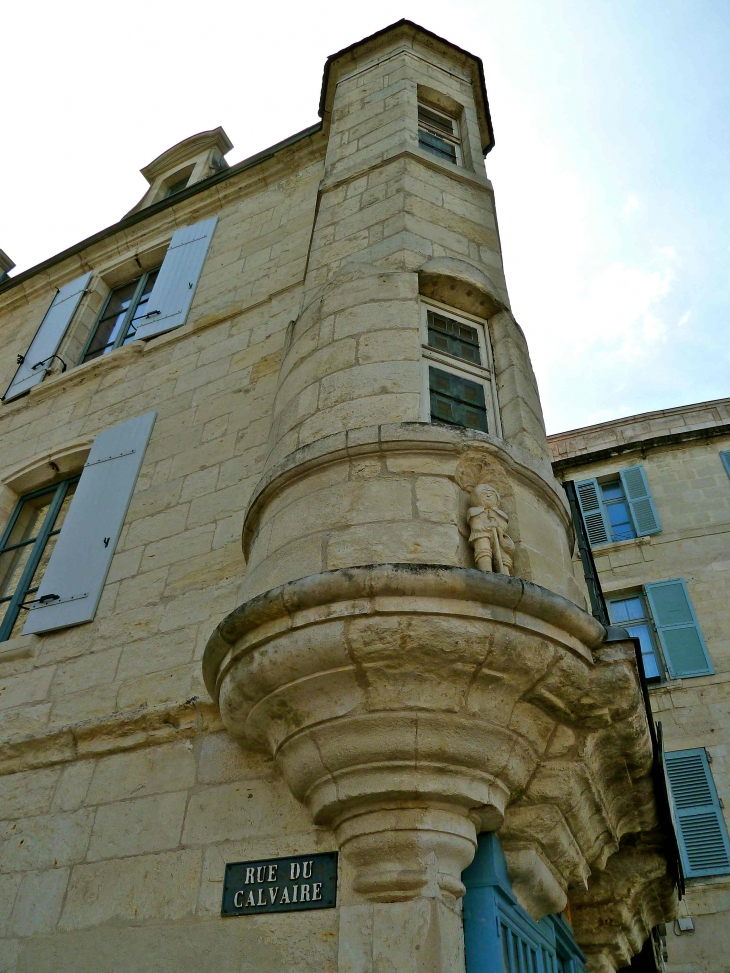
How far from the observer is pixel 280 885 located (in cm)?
287

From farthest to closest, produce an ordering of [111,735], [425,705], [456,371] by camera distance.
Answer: [456,371]
[111,735]
[425,705]

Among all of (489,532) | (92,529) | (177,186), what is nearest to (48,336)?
(92,529)

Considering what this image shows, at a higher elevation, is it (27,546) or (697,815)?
(27,546)

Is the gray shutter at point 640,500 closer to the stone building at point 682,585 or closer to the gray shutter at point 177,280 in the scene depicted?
the stone building at point 682,585

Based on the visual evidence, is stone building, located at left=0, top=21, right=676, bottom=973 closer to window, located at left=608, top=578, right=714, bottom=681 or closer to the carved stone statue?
the carved stone statue

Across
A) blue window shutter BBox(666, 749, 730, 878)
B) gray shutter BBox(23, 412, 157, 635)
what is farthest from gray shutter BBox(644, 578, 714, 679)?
gray shutter BBox(23, 412, 157, 635)

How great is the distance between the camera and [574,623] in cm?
284

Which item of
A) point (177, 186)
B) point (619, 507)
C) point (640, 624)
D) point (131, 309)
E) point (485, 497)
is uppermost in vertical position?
point (177, 186)

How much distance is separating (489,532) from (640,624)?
25.3 ft

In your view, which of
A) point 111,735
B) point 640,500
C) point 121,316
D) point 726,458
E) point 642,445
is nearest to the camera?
point 111,735

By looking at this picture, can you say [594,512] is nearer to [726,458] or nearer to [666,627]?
[726,458]

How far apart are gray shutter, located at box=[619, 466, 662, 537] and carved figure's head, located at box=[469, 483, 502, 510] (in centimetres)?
807

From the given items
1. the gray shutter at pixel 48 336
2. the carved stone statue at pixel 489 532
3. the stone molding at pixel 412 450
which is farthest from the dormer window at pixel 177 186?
the carved stone statue at pixel 489 532

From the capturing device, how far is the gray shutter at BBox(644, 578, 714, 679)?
9.27 meters
